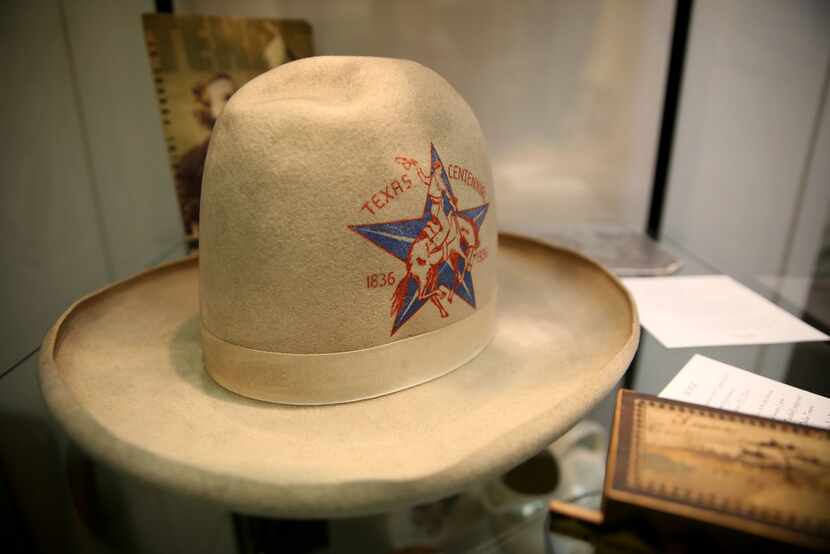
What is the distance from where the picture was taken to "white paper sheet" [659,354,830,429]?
0.93m

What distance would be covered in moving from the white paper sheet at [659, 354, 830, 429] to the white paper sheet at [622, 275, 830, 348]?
15cm

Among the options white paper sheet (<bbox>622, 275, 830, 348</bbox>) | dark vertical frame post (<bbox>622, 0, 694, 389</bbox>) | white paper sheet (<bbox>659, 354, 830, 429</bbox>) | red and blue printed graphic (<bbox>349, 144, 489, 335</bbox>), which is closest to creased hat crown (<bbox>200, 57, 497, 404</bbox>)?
red and blue printed graphic (<bbox>349, 144, 489, 335</bbox>)

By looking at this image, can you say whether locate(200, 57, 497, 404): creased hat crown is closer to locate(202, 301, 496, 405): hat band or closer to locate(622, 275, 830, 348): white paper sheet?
locate(202, 301, 496, 405): hat band

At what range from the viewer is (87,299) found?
114cm

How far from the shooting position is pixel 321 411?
0.86m

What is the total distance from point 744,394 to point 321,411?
2.65ft

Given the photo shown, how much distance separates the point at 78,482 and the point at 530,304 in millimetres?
1004

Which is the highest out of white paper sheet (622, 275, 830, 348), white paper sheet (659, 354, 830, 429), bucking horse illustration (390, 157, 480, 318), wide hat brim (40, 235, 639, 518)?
bucking horse illustration (390, 157, 480, 318)

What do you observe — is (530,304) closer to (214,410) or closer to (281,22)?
(214,410)

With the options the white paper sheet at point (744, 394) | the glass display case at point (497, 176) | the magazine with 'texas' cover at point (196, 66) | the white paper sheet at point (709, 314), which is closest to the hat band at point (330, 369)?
the glass display case at point (497, 176)

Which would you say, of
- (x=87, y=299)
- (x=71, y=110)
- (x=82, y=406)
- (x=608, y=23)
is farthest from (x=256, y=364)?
(x=608, y=23)

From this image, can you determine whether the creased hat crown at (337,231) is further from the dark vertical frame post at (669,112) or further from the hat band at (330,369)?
the dark vertical frame post at (669,112)

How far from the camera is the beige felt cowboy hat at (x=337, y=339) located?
70 cm

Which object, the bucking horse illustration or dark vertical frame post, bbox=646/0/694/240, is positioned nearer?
the bucking horse illustration
